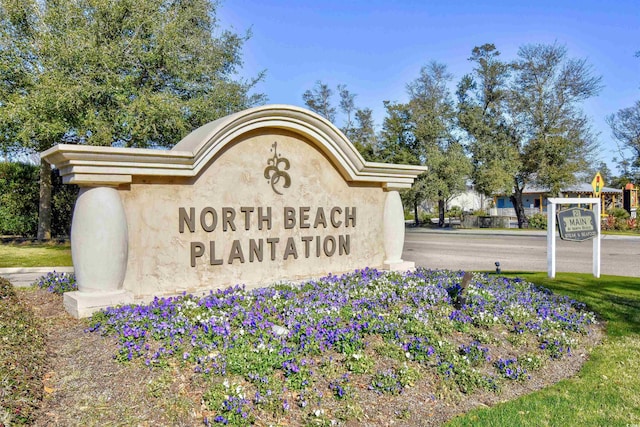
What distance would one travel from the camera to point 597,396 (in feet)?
14.6

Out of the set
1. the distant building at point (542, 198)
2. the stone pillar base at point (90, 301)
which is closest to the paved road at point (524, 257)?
the stone pillar base at point (90, 301)

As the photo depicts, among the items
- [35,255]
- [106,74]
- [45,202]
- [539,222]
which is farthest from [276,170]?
[539,222]

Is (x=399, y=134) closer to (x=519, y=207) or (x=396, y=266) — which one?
(x=519, y=207)

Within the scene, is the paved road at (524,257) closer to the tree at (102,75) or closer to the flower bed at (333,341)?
the flower bed at (333,341)

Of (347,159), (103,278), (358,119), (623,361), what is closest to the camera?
(623,361)

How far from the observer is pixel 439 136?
35000 millimetres

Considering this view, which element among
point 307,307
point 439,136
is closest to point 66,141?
point 307,307

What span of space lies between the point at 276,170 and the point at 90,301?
10.2ft

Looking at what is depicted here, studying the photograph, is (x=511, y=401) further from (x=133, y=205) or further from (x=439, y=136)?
(x=439, y=136)

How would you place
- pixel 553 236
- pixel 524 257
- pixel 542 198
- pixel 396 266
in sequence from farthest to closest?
pixel 542 198 < pixel 524 257 < pixel 553 236 < pixel 396 266

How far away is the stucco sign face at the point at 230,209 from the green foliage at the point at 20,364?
72cm

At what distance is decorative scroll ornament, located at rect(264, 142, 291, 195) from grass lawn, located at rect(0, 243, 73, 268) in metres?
8.34

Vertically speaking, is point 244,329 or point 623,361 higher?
point 244,329

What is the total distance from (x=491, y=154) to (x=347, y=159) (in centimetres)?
2903
